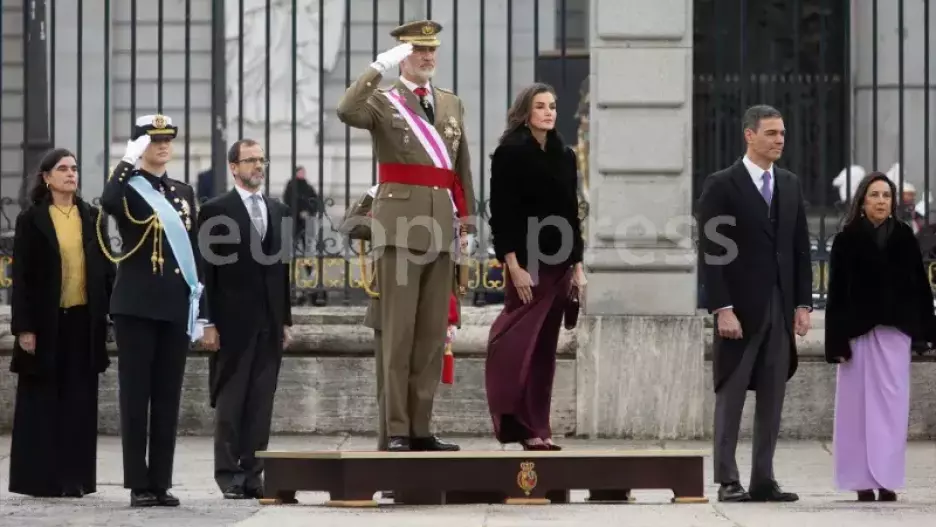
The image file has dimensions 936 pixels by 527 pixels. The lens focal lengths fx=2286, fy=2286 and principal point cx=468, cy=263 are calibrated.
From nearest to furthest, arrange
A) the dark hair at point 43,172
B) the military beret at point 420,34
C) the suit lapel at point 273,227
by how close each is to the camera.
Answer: the military beret at point 420,34 → the dark hair at point 43,172 → the suit lapel at point 273,227

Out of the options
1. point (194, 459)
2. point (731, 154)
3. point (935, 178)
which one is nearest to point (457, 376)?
point (194, 459)

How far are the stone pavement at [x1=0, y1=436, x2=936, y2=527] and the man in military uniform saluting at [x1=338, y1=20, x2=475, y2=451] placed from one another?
47cm

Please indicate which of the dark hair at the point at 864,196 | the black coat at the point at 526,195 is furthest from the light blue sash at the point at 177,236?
the dark hair at the point at 864,196

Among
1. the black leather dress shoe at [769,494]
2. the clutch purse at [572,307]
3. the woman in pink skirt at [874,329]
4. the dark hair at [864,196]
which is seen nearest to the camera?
the clutch purse at [572,307]

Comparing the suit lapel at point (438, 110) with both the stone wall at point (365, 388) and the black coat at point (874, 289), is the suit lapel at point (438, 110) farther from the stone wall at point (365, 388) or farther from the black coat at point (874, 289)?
the stone wall at point (365, 388)

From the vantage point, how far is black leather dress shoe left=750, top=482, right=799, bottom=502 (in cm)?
986

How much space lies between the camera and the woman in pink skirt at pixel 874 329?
10062 mm

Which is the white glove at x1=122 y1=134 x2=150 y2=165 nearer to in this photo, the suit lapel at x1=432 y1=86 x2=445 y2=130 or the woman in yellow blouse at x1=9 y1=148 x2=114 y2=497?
the woman in yellow blouse at x1=9 y1=148 x2=114 y2=497

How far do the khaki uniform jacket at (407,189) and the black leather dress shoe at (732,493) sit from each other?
5.73ft

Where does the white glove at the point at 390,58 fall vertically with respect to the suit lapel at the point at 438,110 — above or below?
above

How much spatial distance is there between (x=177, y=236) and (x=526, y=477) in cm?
196

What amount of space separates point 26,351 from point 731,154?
5441mm

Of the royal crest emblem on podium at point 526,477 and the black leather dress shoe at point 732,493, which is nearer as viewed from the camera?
the royal crest emblem on podium at point 526,477

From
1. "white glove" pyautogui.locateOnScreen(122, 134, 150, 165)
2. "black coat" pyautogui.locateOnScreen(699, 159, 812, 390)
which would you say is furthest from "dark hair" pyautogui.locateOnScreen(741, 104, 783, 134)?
"white glove" pyautogui.locateOnScreen(122, 134, 150, 165)
